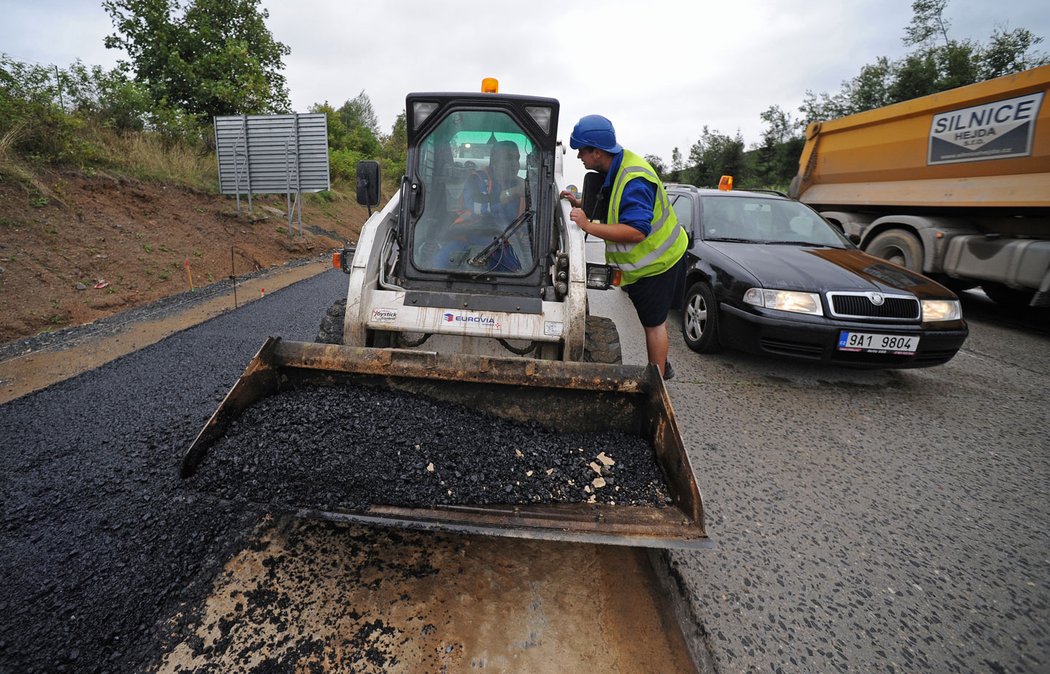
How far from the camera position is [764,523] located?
253cm

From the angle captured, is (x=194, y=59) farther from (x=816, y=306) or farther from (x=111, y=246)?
(x=816, y=306)

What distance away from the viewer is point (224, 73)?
43.4 ft

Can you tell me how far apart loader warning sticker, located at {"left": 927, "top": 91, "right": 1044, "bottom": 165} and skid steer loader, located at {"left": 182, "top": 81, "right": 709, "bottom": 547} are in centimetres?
588

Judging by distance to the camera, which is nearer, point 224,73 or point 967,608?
point 967,608

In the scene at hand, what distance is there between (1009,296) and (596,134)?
7.73 meters

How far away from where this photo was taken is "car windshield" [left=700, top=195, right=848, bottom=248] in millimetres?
5309

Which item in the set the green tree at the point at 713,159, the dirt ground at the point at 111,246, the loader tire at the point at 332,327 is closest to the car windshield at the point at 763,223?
the loader tire at the point at 332,327

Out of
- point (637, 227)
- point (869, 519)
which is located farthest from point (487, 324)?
point (869, 519)

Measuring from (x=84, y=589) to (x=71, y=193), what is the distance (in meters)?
8.76

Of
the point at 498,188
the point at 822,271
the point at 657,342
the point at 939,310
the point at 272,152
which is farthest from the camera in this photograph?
the point at 272,152

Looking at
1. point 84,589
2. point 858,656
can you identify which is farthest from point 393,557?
point 858,656

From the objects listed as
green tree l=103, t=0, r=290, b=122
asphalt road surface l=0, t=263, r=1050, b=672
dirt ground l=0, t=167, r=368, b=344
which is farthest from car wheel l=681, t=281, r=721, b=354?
green tree l=103, t=0, r=290, b=122

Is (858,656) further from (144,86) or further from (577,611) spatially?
(144,86)

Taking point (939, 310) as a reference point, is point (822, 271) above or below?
above
